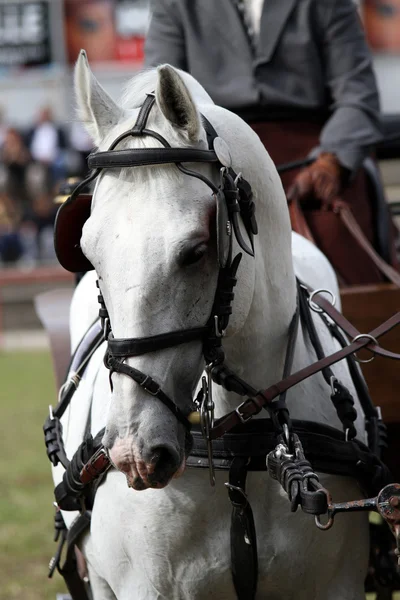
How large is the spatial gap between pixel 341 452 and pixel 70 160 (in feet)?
41.3

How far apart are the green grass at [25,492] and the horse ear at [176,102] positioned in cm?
319

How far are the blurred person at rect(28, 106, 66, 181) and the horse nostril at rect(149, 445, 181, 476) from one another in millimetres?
13225

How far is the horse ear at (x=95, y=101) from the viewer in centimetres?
241

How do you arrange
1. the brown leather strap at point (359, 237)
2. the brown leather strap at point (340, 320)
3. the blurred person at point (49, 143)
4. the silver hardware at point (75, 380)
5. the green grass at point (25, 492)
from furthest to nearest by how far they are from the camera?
the blurred person at point (49, 143) < the green grass at point (25, 492) < the brown leather strap at point (359, 237) < the silver hardware at point (75, 380) < the brown leather strap at point (340, 320)

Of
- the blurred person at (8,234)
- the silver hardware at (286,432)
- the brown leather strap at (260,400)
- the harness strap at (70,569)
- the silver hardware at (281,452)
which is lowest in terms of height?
the blurred person at (8,234)

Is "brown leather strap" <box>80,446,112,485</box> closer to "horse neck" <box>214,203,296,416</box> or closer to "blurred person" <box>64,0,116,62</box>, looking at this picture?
"horse neck" <box>214,203,296,416</box>

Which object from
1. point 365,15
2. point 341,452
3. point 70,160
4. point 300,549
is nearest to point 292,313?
point 341,452

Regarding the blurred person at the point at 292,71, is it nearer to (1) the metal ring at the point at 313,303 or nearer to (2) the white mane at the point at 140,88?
(1) the metal ring at the point at 313,303

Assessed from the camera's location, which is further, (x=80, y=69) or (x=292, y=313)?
(x=292, y=313)

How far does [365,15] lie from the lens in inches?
672

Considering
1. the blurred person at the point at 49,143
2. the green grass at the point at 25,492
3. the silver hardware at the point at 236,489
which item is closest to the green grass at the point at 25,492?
the green grass at the point at 25,492

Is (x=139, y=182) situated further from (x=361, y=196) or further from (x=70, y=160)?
(x=70, y=160)

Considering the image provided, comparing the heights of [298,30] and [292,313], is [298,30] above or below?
above

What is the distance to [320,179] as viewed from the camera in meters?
3.88
